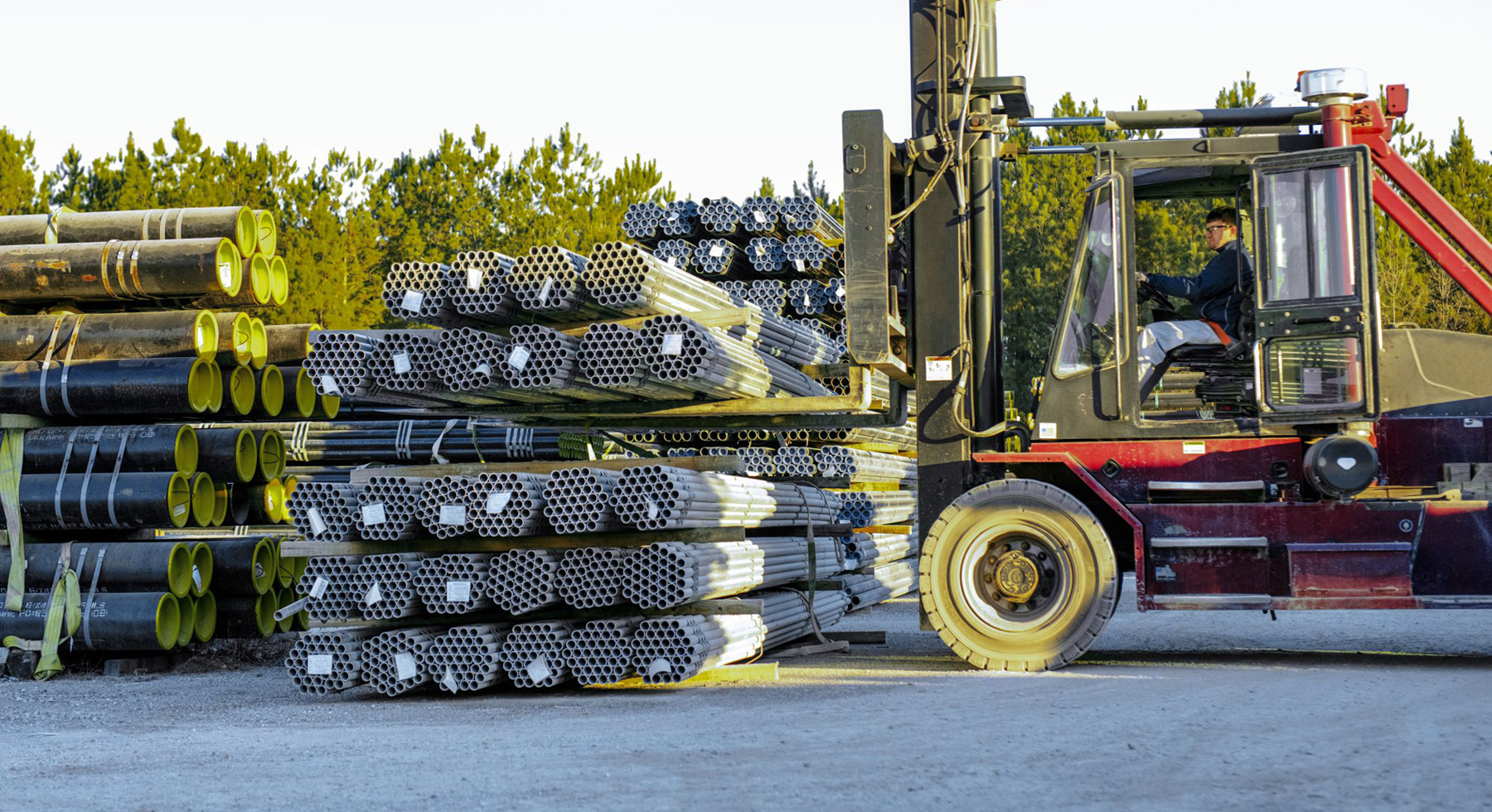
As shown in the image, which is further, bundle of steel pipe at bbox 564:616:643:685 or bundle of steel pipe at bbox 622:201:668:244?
bundle of steel pipe at bbox 622:201:668:244

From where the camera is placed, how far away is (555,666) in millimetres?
8023

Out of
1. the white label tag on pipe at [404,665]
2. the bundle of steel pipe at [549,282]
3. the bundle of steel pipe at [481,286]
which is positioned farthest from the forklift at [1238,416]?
the white label tag on pipe at [404,665]

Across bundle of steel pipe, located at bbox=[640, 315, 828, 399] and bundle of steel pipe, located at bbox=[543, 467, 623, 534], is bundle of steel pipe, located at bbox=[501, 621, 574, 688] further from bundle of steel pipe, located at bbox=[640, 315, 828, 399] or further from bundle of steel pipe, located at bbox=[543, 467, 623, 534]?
bundle of steel pipe, located at bbox=[640, 315, 828, 399]

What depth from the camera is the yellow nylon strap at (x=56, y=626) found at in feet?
32.8

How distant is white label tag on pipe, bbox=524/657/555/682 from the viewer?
7.89 metres

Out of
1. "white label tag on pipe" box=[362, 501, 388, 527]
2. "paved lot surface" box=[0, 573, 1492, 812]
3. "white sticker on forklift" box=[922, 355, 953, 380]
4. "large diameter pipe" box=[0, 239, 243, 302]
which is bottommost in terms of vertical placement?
"paved lot surface" box=[0, 573, 1492, 812]

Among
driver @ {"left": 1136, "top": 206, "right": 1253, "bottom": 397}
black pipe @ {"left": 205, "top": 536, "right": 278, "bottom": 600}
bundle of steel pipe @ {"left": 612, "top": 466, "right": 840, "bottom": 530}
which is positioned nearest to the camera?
bundle of steel pipe @ {"left": 612, "top": 466, "right": 840, "bottom": 530}

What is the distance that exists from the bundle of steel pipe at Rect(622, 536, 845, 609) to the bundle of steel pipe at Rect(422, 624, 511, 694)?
80 centimetres

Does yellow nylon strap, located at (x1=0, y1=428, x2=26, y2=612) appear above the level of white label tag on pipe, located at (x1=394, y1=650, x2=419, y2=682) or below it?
above

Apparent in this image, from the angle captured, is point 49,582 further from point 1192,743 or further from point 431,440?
point 1192,743

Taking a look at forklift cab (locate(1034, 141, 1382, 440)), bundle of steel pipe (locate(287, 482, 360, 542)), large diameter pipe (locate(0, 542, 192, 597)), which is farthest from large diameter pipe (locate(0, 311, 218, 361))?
forklift cab (locate(1034, 141, 1382, 440))

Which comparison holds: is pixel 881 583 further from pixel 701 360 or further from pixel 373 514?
pixel 373 514

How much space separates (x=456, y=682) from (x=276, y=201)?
22.7 meters

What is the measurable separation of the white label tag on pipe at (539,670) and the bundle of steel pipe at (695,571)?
0.58 m
